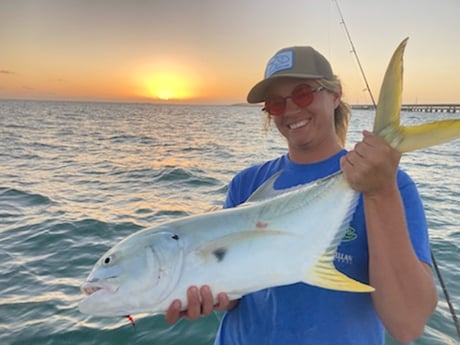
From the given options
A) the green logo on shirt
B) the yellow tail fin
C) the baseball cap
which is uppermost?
the baseball cap

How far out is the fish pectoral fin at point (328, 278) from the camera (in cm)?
193

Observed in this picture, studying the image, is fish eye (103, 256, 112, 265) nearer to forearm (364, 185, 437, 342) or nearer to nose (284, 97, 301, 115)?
forearm (364, 185, 437, 342)

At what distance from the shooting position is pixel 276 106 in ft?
8.92

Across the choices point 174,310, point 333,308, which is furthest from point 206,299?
point 333,308

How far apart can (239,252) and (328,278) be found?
412mm

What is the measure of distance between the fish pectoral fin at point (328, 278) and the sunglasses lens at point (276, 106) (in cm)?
102

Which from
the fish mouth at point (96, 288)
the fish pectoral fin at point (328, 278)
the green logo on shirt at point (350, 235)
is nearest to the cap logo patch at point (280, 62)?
Answer: the green logo on shirt at point (350, 235)

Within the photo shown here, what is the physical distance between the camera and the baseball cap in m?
2.61

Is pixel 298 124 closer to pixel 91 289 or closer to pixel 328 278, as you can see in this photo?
pixel 328 278

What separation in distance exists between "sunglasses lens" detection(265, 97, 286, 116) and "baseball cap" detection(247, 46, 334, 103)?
0.11 m

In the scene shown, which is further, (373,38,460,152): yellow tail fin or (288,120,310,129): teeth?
(288,120,310,129): teeth

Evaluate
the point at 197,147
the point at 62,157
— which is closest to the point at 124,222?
the point at 62,157

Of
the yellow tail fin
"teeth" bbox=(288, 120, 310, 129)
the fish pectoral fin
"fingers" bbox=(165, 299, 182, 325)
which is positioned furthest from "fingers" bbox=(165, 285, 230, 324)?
"teeth" bbox=(288, 120, 310, 129)

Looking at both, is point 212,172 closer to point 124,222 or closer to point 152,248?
point 124,222
